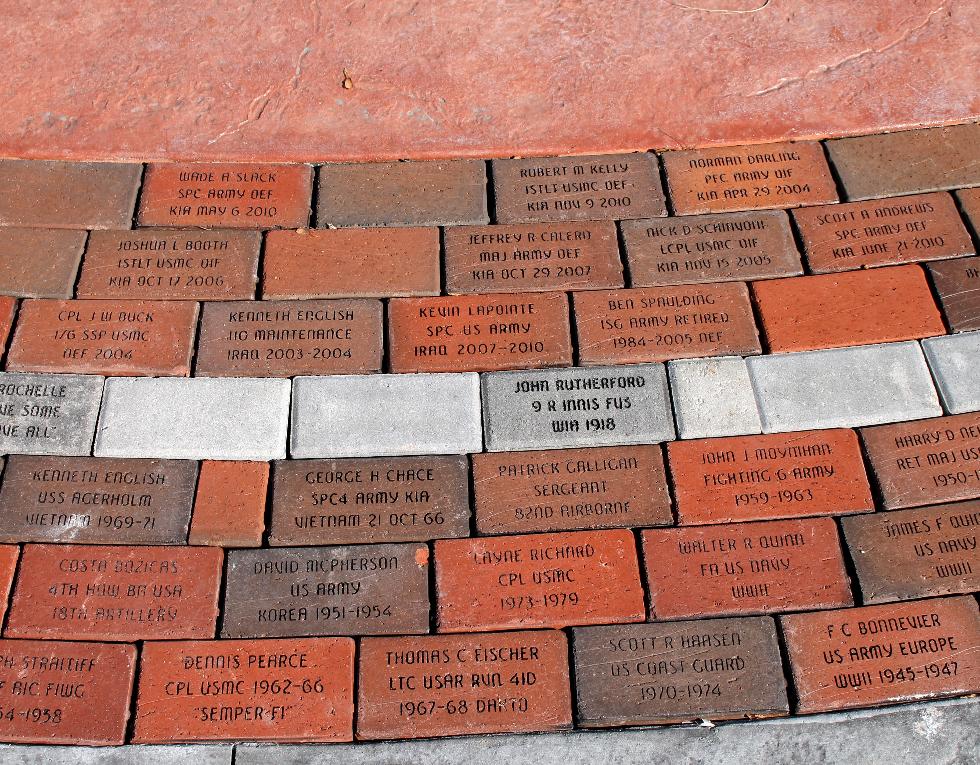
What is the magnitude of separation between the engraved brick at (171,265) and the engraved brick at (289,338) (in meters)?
0.07

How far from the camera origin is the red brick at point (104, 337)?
2152 mm

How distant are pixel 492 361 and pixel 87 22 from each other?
1717mm

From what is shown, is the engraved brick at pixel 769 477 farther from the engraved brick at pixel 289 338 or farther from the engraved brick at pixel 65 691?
the engraved brick at pixel 65 691

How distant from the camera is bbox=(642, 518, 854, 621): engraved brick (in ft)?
6.33

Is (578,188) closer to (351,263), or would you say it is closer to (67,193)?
(351,263)

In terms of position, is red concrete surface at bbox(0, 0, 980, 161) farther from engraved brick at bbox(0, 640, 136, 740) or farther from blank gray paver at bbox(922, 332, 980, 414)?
engraved brick at bbox(0, 640, 136, 740)

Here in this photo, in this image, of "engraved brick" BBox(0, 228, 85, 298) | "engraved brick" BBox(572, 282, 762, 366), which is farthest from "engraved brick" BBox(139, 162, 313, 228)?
"engraved brick" BBox(572, 282, 762, 366)

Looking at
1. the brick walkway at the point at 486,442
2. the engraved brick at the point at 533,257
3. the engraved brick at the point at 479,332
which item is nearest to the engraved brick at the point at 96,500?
the brick walkway at the point at 486,442

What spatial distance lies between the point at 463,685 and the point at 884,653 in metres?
0.92

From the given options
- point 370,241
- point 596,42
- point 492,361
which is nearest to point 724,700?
point 492,361

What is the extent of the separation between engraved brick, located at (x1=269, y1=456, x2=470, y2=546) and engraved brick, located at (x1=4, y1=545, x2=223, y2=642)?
0.63ft

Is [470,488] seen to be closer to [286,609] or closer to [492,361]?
[492,361]

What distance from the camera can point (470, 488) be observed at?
2037 mm

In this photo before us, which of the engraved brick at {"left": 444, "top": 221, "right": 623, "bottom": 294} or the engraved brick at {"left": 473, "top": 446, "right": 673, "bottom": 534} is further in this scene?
the engraved brick at {"left": 444, "top": 221, "right": 623, "bottom": 294}
